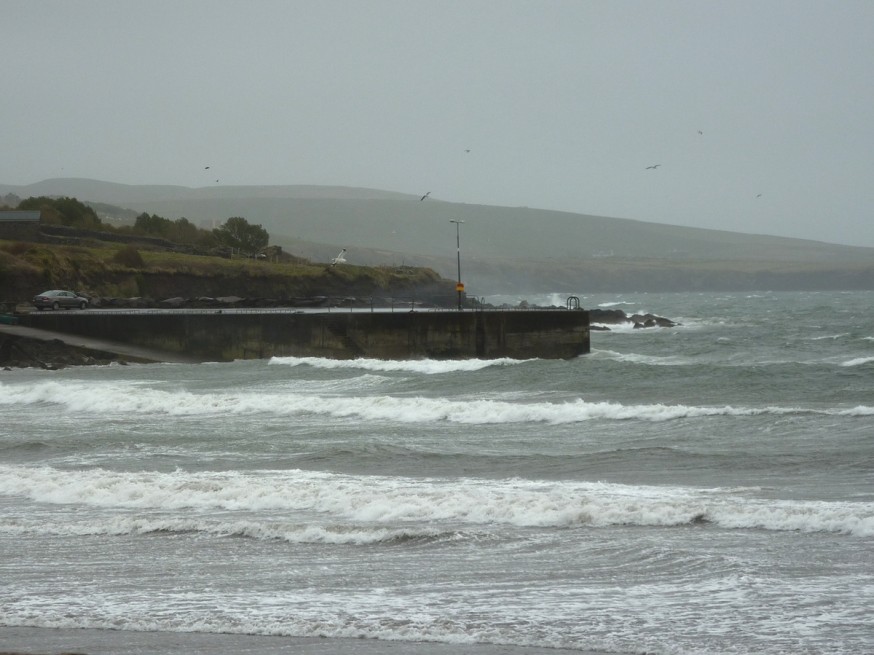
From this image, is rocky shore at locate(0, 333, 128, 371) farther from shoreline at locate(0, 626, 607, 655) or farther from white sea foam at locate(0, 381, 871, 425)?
shoreline at locate(0, 626, 607, 655)

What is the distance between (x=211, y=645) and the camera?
830cm

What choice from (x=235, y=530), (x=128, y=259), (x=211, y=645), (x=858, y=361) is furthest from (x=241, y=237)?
(x=211, y=645)

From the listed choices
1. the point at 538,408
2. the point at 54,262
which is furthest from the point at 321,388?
the point at 54,262

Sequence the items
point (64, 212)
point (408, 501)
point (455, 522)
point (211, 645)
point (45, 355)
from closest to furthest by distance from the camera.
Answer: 1. point (211, 645)
2. point (455, 522)
3. point (408, 501)
4. point (45, 355)
5. point (64, 212)

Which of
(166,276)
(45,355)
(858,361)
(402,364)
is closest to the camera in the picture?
(858,361)

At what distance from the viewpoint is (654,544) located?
36.3 ft

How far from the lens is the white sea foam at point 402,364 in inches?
1431

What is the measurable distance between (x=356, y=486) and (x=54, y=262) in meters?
50.4

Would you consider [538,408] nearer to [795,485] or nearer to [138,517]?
[795,485]

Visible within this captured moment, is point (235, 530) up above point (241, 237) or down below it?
below

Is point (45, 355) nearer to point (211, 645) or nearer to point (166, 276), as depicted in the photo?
point (166, 276)

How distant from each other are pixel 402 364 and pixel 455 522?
2552cm

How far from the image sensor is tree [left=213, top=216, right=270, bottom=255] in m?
95.6

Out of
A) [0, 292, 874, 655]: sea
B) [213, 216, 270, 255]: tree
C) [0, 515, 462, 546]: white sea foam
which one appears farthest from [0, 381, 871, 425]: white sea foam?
[213, 216, 270, 255]: tree
